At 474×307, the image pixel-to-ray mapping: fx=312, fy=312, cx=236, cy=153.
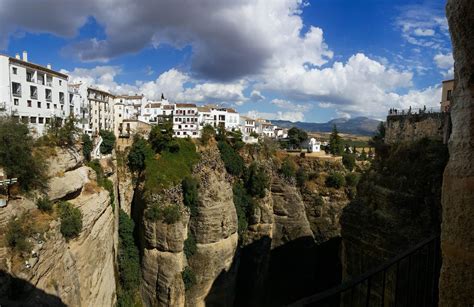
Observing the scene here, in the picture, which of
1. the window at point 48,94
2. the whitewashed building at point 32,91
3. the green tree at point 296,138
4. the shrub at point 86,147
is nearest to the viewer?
the whitewashed building at point 32,91

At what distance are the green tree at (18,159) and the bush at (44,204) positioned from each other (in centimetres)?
87

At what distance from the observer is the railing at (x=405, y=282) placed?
3801mm

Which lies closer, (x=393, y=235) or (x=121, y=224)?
(x=393, y=235)

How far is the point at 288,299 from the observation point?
34.3 meters

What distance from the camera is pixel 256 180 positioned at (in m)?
34.6

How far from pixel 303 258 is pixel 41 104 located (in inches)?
1200

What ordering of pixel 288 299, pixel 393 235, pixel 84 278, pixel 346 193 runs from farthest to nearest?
1. pixel 346 193
2. pixel 288 299
3. pixel 84 278
4. pixel 393 235

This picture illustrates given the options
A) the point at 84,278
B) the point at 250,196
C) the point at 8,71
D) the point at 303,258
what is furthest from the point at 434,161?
the point at 8,71

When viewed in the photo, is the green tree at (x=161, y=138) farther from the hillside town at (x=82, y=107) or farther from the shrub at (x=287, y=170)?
the shrub at (x=287, y=170)

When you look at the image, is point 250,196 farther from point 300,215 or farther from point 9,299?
point 9,299

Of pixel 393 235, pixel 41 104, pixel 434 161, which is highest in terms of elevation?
pixel 41 104

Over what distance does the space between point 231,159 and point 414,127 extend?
2235 centimetres

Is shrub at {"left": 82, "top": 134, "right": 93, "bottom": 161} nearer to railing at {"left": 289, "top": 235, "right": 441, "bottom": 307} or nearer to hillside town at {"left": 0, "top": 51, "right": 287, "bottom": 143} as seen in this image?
hillside town at {"left": 0, "top": 51, "right": 287, "bottom": 143}

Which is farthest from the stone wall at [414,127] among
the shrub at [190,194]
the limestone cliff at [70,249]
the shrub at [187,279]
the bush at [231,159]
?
the bush at [231,159]
